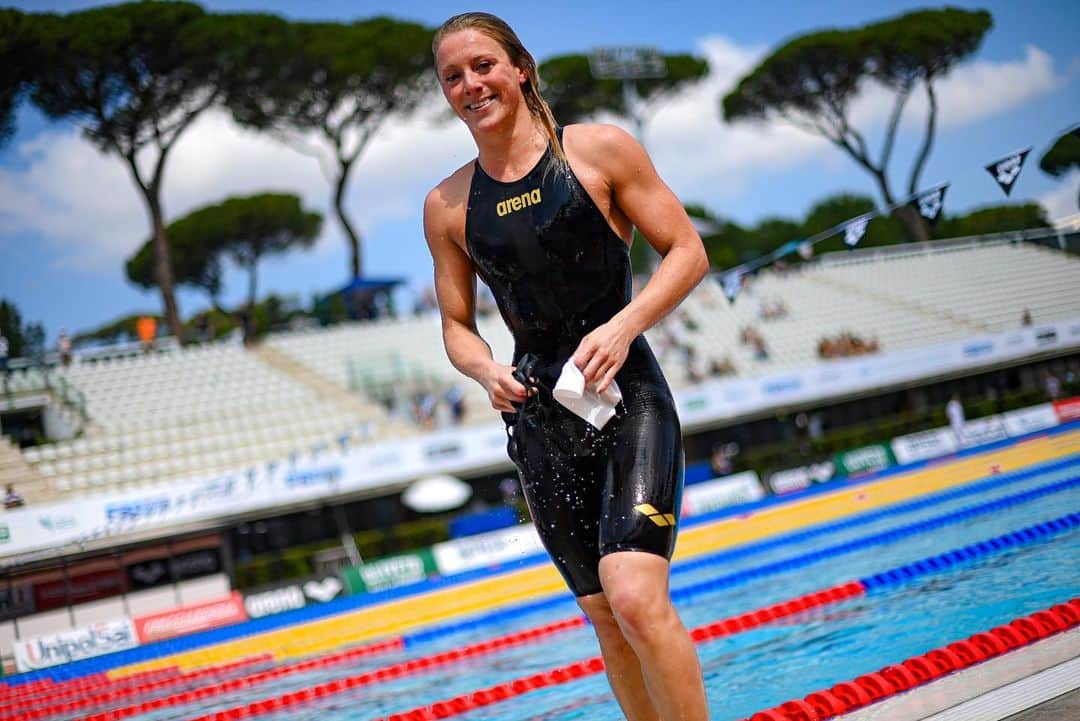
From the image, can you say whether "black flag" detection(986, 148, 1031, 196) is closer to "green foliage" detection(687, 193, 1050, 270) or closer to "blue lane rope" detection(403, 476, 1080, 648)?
"blue lane rope" detection(403, 476, 1080, 648)

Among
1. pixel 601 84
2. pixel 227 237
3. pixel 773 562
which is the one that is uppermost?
pixel 601 84

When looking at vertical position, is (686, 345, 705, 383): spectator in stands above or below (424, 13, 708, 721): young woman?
below

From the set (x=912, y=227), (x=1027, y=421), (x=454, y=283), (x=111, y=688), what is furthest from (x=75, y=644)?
(x=912, y=227)

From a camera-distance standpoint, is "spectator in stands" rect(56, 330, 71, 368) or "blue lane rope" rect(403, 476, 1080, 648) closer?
"blue lane rope" rect(403, 476, 1080, 648)

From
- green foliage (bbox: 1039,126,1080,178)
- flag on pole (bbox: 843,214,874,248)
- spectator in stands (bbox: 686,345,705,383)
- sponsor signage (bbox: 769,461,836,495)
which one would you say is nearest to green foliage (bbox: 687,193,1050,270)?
spectator in stands (bbox: 686,345,705,383)

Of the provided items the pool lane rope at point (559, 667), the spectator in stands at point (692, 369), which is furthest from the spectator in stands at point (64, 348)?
the pool lane rope at point (559, 667)

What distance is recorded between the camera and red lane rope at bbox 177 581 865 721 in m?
5.44

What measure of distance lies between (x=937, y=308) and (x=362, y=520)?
18.8m

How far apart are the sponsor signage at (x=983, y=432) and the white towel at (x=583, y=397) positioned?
2217cm

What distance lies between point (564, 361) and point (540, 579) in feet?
39.5

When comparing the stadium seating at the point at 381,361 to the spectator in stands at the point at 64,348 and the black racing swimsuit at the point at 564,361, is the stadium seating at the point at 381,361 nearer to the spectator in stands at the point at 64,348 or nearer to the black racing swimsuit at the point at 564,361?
the spectator in stands at the point at 64,348

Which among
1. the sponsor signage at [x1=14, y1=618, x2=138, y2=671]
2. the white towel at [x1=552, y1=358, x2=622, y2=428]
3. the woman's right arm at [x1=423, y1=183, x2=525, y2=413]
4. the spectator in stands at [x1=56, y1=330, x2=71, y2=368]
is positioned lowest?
the sponsor signage at [x1=14, y1=618, x2=138, y2=671]

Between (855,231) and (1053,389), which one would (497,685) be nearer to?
(855,231)

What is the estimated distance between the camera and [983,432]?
23062mm
